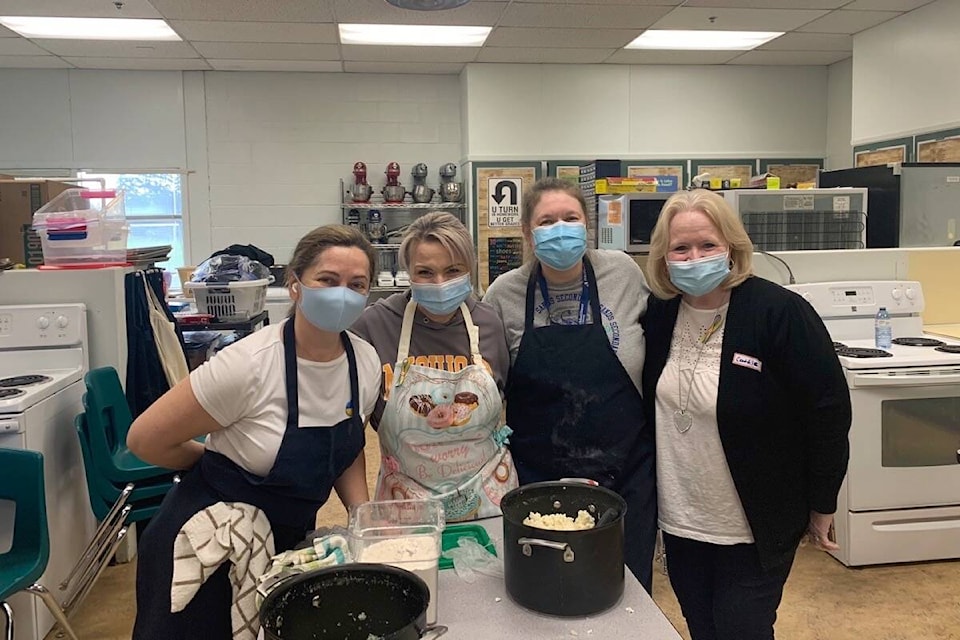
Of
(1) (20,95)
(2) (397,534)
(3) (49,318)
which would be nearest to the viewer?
(2) (397,534)

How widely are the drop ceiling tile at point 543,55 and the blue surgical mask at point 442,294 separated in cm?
465

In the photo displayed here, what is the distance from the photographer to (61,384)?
2883 millimetres

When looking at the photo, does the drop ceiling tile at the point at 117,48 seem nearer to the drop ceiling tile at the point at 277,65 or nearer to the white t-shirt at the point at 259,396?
the drop ceiling tile at the point at 277,65

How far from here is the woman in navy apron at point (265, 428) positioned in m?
1.47

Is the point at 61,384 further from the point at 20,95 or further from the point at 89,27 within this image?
the point at 20,95

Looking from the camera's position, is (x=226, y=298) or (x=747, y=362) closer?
(x=747, y=362)

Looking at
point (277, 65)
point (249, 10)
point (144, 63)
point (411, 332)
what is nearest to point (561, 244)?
point (411, 332)

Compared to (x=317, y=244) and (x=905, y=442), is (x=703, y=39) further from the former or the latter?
(x=317, y=244)

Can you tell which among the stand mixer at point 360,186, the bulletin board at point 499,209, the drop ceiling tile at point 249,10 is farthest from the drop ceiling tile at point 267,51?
the bulletin board at point 499,209

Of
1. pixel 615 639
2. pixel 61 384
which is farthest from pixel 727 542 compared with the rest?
pixel 61 384

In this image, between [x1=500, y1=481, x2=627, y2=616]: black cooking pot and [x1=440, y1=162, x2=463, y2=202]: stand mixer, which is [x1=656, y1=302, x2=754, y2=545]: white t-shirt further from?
[x1=440, y1=162, x2=463, y2=202]: stand mixer

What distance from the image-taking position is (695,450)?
1718 millimetres

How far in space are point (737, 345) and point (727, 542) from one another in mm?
454

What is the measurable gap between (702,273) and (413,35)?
451cm
